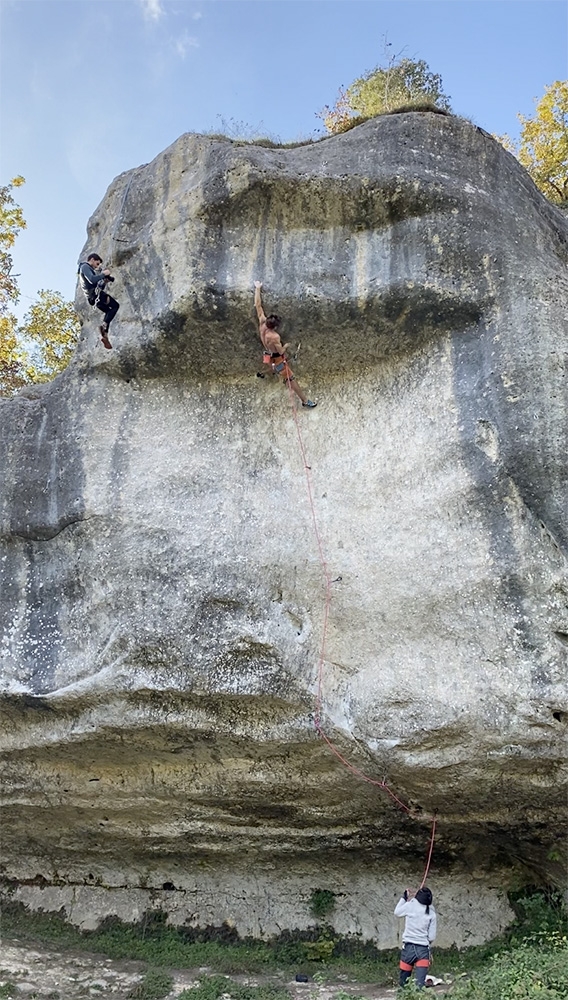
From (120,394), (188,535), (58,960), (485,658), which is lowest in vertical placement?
(58,960)

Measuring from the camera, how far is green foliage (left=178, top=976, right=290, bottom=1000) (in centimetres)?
777

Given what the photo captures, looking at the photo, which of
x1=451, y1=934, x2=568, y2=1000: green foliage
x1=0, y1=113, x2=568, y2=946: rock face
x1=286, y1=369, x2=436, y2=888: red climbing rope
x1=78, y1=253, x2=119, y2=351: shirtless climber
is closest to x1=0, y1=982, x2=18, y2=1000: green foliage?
x1=0, y1=113, x2=568, y2=946: rock face

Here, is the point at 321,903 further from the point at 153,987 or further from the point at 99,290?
the point at 99,290

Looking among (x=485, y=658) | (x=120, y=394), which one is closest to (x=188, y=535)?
(x=120, y=394)

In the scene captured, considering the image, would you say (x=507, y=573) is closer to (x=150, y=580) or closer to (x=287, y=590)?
(x=287, y=590)

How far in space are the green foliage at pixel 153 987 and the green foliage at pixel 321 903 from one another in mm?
2051

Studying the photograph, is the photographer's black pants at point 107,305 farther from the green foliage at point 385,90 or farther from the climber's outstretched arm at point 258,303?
the green foliage at point 385,90

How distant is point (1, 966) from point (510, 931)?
19.5 ft

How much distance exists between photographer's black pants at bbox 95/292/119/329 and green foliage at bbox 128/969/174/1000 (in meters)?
7.35

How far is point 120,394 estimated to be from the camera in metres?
8.59

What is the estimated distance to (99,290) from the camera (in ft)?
27.4

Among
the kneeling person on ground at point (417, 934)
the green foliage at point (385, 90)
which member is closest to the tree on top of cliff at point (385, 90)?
the green foliage at point (385, 90)

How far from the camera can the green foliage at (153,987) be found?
789cm

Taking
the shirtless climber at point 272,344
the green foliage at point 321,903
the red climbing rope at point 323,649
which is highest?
the shirtless climber at point 272,344
